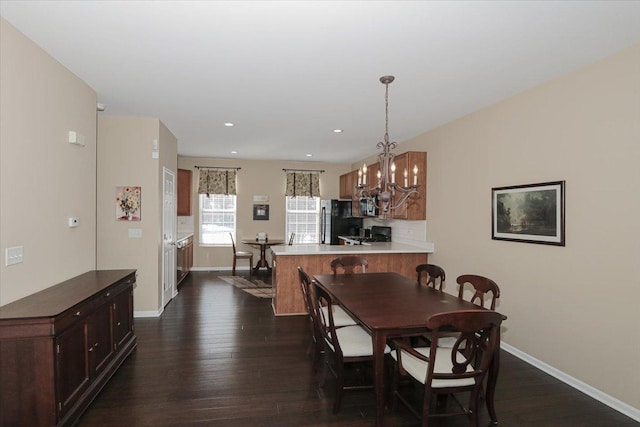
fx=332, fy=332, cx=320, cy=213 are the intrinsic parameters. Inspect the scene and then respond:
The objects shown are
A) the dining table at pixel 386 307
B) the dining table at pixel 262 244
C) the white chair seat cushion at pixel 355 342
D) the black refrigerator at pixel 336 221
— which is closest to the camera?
the dining table at pixel 386 307

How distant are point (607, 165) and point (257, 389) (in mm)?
3374

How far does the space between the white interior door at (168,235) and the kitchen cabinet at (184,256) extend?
69 cm

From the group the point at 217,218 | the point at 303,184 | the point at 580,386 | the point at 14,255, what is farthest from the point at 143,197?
the point at 580,386

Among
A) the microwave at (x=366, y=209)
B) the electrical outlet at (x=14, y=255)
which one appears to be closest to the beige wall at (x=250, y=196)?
the microwave at (x=366, y=209)

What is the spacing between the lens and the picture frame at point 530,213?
305 cm

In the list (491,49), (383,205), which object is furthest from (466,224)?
(491,49)

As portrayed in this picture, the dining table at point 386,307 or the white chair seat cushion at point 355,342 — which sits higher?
the dining table at point 386,307

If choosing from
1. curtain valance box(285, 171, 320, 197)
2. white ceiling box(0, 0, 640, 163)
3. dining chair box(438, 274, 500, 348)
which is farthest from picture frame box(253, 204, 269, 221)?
dining chair box(438, 274, 500, 348)

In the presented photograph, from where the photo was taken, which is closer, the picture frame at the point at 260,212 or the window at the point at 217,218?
the window at the point at 217,218

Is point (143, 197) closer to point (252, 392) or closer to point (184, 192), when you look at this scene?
point (252, 392)

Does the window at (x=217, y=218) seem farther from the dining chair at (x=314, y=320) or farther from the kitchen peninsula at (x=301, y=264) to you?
the dining chair at (x=314, y=320)

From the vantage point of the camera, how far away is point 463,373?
204cm

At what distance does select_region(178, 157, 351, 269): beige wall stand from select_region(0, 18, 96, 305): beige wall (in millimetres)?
4642

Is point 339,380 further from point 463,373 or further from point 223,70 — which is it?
point 223,70
